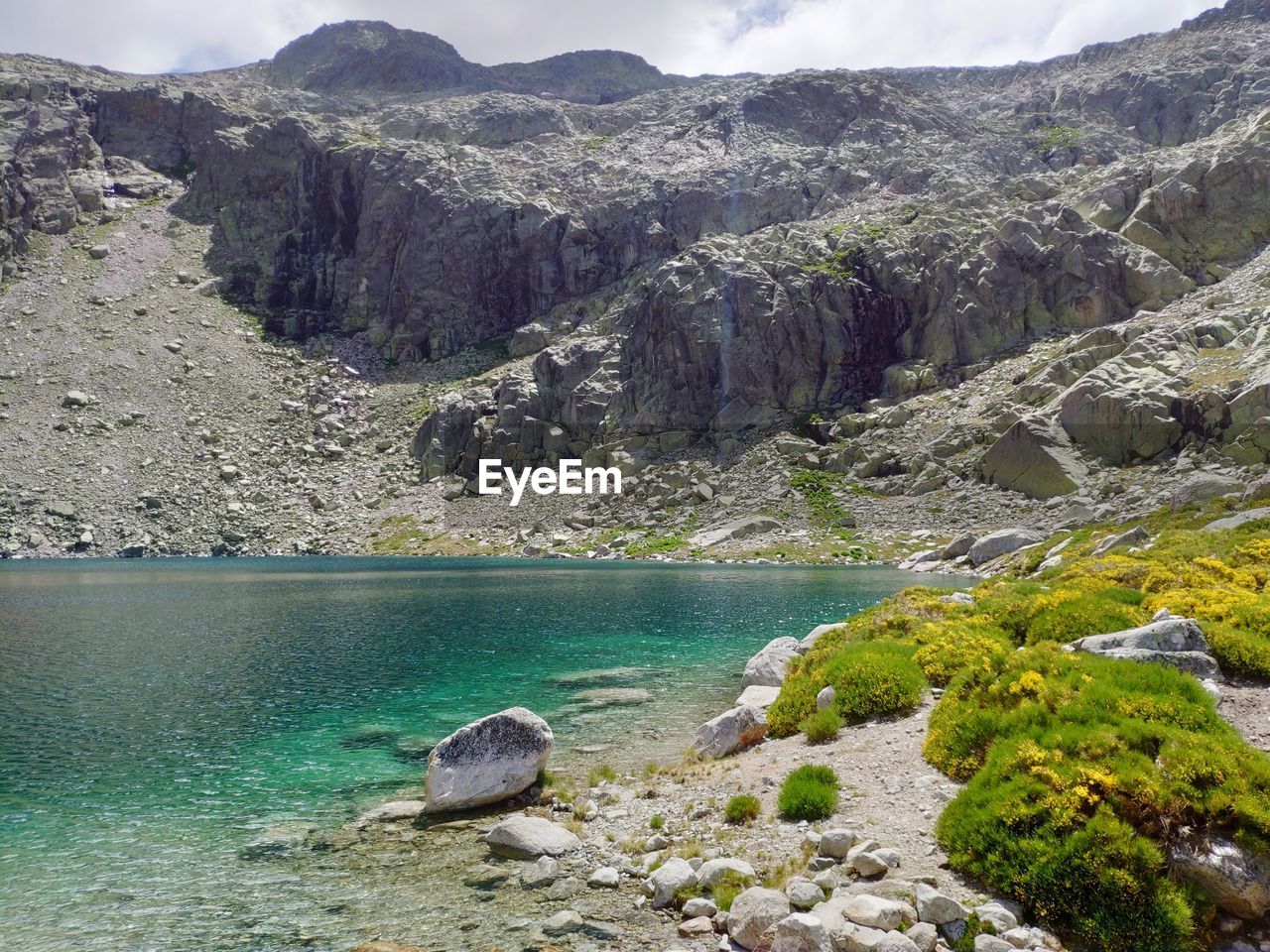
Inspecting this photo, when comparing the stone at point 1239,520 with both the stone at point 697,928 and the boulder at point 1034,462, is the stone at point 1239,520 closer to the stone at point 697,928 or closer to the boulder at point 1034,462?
the stone at point 697,928

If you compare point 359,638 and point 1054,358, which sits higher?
point 1054,358

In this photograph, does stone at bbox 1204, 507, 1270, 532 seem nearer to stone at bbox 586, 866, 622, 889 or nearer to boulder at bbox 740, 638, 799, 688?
boulder at bbox 740, 638, 799, 688

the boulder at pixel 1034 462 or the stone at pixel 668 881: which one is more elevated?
the boulder at pixel 1034 462

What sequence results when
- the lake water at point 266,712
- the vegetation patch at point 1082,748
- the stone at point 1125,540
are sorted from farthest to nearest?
1. the stone at point 1125,540
2. the lake water at point 266,712
3. the vegetation patch at point 1082,748


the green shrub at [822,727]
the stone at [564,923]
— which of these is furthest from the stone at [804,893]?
the green shrub at [822,727]

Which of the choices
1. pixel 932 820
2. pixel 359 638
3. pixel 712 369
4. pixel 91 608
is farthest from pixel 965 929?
pixel 712 369

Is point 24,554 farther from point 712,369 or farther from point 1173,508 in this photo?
point 1173,508
